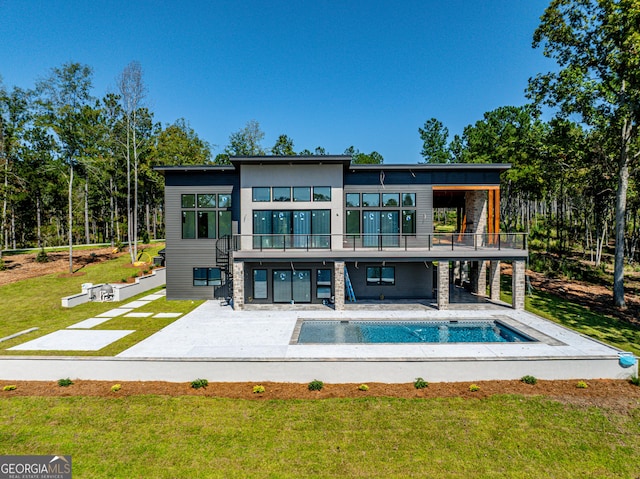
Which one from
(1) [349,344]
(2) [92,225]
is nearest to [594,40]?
(1) [349,344]

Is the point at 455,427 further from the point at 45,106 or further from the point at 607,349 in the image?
the point at 45,106

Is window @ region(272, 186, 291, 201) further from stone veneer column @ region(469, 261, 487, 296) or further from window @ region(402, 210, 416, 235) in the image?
stone veneer column @ region(469, 261, 487, 296)

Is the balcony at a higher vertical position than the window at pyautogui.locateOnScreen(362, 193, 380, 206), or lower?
lower

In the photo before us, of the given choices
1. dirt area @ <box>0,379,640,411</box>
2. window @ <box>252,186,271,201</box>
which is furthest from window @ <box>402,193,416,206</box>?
dirt area @ <box>0,379,640,411</box>

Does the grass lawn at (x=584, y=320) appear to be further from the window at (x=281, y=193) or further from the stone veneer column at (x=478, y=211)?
the window at (x=281, y=193)

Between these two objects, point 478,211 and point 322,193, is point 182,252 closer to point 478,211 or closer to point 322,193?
point 322,193

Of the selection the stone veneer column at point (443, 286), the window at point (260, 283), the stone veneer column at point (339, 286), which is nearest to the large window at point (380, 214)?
the stone veneer column at point (339, 286)
